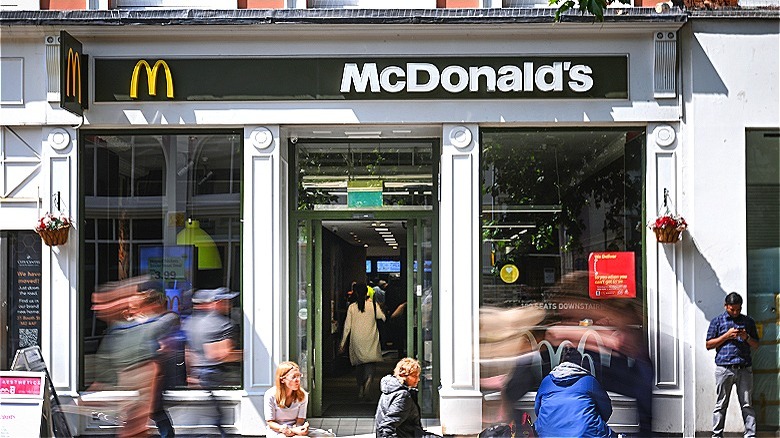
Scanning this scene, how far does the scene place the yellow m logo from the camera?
10.1 m

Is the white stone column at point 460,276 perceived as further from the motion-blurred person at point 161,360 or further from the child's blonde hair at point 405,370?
the motion-blurred person at point 161,360

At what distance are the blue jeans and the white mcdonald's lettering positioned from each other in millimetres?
3544

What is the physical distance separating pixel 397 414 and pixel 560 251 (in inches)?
153

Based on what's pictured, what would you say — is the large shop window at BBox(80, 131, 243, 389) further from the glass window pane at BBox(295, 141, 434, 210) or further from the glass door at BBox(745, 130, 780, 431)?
the glass door at BBox(745, 130, 780, 431)

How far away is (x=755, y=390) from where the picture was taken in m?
10.4

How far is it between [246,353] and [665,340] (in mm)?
4838

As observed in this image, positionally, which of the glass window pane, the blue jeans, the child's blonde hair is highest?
the glass window pane

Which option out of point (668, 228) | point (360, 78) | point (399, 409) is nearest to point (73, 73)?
point (360, 78)

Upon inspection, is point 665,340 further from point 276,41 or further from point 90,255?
point 90,255

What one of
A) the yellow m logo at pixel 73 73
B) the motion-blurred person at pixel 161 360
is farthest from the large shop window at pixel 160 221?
the motion-blurred person at pixel 161 360

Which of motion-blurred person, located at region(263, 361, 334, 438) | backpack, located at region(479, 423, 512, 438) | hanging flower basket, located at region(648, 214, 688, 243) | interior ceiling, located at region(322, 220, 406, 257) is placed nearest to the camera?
backpack, located at region(479, 423, 512, 438)

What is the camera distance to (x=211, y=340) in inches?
368

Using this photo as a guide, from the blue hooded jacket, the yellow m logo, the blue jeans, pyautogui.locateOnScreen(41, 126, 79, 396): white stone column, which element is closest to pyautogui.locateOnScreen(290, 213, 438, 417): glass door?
pyautogui.locateOnScreen(41, 126, 79, 396): white stone column

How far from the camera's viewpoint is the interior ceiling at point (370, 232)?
448 inches
